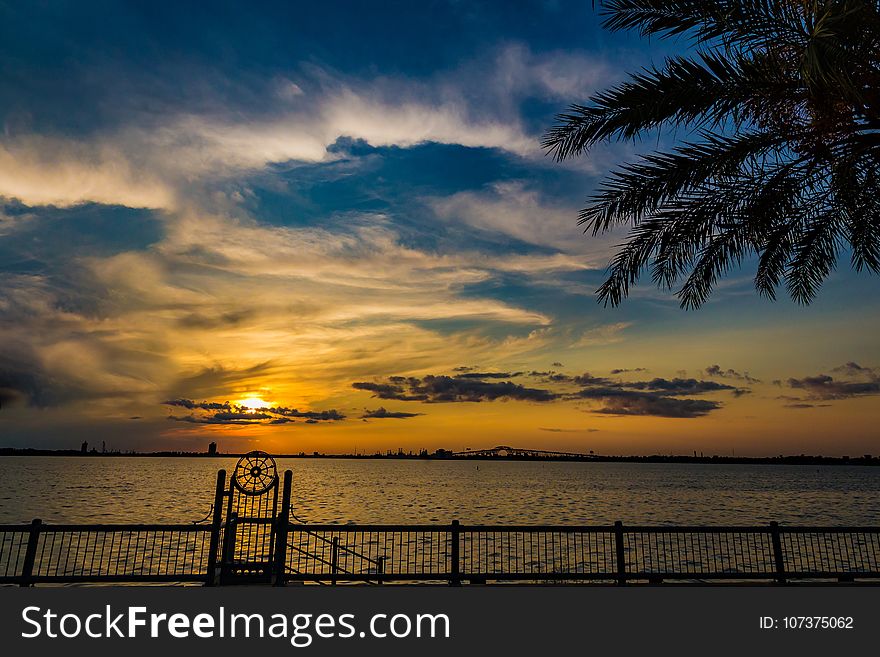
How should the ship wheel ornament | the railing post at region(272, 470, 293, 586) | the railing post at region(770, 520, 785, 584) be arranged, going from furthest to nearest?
the ship wheel ornament < the railing post at region(770, 520, 785, 584) < the railing post at region(272, 470, 293, 586)

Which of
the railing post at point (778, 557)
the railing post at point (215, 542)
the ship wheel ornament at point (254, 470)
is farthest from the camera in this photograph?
the ship wheel ornament at point (254, 470)

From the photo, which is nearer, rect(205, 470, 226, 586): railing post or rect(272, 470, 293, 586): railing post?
rect(205, 470, 226, 586): railing post

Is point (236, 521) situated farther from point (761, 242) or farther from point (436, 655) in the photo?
point (761, 242)

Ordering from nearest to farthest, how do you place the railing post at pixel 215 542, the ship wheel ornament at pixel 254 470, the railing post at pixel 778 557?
the railing post at pixel 215 542 < the railing post at pixel 778 557 < the ship wheel ornament at pixel 254 470

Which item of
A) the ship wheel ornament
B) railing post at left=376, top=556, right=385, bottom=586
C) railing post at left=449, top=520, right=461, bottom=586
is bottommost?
railing post at left=376, top=556, right=385, bottom=586

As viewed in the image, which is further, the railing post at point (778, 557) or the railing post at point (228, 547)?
the railing post at point (778, 557)

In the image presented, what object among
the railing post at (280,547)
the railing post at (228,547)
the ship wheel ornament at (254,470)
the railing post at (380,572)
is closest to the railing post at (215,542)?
the railing post at (228,547)

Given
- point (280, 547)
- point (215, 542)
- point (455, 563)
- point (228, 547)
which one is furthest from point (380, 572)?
point (215, 542)

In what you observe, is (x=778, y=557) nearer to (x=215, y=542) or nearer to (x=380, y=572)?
(x=380, y=572)

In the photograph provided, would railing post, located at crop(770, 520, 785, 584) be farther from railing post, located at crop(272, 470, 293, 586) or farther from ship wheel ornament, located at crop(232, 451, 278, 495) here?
ship wheel ornament, located at crop(232, 451, 278, 495)

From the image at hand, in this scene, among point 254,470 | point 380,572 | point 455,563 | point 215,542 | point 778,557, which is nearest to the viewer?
point 455,563

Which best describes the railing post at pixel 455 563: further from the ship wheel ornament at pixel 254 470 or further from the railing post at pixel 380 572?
the ship wheel ornament at pixel 254 470

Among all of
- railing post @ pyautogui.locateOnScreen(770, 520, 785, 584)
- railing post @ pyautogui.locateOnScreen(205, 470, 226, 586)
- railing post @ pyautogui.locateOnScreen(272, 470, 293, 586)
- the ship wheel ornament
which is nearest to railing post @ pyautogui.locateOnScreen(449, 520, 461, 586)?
railing post @ pyautogui.locateOnScreen(272, 470, 293, 586)

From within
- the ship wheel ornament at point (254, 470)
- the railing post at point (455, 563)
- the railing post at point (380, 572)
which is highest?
the ship wheel ornament at point (254, 470)
